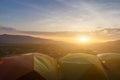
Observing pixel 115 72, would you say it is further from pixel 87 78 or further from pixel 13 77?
pixel 13 77

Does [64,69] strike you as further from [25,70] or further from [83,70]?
[25,70]

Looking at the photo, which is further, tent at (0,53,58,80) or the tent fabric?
the tent fabric

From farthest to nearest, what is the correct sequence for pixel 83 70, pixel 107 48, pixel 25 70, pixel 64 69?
1. pixel 107 48
2. pixel 64 69
3. pixel 83 70
4. pixel 25 70

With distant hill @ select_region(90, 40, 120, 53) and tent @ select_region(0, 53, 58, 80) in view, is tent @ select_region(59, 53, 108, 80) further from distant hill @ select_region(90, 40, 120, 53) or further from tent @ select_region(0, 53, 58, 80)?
distant hill @ select_region(90, 40, 120, 53)

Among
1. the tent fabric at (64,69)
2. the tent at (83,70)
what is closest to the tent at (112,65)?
the tent fabric at (64,69)

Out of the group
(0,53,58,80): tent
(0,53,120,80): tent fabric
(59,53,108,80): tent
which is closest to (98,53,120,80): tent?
(0,53,120,80): tent fabric

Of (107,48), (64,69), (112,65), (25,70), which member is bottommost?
(107,48)

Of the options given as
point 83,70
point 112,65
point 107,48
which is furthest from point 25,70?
point 107,48

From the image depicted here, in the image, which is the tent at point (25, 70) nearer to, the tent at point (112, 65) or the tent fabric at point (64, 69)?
the tent fabric at point (64, 69)
